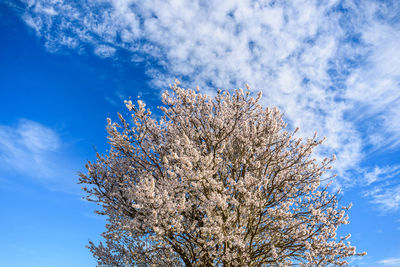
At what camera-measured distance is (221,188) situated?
380 inches

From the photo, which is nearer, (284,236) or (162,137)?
(284,236)

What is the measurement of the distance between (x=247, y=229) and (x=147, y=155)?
5366 mm

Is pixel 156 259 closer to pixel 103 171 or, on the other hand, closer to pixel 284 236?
pixel 103 171

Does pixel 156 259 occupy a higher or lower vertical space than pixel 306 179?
lower

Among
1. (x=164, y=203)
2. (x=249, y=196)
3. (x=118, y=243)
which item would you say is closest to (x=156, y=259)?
(x=118, y=243)

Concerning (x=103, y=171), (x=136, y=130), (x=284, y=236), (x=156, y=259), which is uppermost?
(x=136, y=130)

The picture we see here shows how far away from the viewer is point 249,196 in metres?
9.76

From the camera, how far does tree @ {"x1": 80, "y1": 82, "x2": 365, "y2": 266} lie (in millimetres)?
9742

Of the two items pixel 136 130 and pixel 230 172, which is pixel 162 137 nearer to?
pixel 136 130

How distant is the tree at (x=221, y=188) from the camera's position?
32.0 ft

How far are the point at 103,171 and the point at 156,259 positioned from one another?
14.7 ft

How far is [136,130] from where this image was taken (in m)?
11.9

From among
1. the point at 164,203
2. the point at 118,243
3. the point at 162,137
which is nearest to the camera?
the point at 164,203

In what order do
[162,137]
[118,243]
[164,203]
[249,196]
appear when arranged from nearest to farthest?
[164,203] < [249,196] < [118,243] < [162,137]
